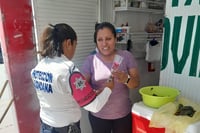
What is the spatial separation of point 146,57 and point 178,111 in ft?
3.71

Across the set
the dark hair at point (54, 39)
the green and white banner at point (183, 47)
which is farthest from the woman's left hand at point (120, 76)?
the green and white banner at point (183, 47)

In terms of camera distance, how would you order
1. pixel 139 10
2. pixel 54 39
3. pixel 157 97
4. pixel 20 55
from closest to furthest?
pixel 54 39 → pixel 157 97 → pixel 20 55 → pixel 139 10

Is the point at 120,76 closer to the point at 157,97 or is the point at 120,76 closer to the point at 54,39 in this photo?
the point at 157,97

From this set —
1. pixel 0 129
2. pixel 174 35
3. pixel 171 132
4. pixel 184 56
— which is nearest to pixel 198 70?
pixel 184 56

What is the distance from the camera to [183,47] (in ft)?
5.19

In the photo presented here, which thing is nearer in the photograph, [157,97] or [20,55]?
[157,97]

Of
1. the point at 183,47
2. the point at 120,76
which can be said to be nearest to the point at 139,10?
the point at 183,47

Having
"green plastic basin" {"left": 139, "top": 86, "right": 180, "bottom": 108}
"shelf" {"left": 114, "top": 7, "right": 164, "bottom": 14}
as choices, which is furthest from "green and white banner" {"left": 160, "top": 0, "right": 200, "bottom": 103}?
"shelf" {"left": 114, "top": 7, "right": 164, "bottom": 14}

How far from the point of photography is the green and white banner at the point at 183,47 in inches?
58.9

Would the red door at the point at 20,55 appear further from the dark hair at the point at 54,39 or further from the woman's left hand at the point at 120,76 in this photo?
the woman's left hand at the point at 120,76

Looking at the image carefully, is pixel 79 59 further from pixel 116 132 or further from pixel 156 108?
pixel 156 108

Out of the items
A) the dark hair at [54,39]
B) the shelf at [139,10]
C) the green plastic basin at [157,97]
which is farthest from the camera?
the shelf at [139,10]

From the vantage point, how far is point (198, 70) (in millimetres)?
1515

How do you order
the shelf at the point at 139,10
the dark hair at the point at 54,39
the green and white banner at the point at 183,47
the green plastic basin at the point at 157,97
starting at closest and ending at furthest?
the dark hair at the point at 54,39, the green plastic basin at the point at 157,97, the green and white banner at the point at 183,47, the shelf at the point at 139,10
